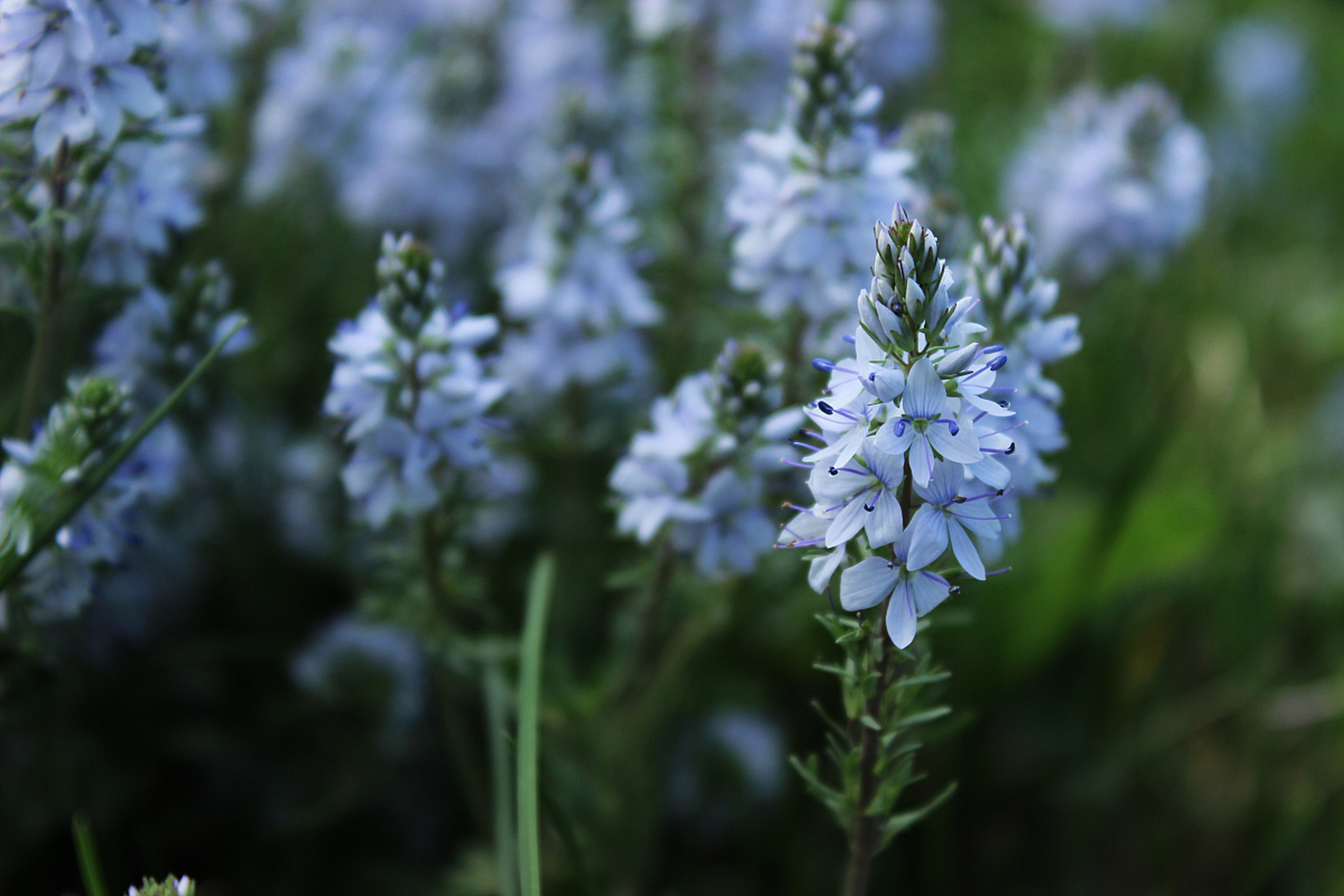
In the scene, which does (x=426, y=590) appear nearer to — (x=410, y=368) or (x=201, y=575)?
(x=410, y=368)

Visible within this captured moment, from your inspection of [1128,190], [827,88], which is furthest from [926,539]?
[1128,190]

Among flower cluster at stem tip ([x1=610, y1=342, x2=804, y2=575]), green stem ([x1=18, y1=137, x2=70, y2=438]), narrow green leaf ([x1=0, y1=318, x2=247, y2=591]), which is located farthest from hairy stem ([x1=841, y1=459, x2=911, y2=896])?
green stem ([x1=18, y1=137, x2=70, y2=438])

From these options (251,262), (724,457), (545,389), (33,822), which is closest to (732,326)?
(545,389)

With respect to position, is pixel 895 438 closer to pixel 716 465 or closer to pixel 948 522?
pixel 948 522

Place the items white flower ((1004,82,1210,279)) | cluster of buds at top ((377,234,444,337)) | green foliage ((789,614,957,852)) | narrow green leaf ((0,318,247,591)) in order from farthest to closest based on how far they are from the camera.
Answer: white flower ((1004,82,1210,279)) < cluster of buds at top ((377,234,444,337)) < narrow green leaf ((0,318,247,591)) < green foliage ((789,614,957,852))

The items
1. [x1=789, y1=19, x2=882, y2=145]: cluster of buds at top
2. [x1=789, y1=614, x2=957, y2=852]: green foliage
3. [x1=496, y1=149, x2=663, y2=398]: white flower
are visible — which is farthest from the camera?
[x1=496, y1=149, x2=663, y2=398]: white flower

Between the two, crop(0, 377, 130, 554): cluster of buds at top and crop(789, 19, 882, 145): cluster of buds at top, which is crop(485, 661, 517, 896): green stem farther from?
crop(789, 19, 882, 145): cluster of buds at top
